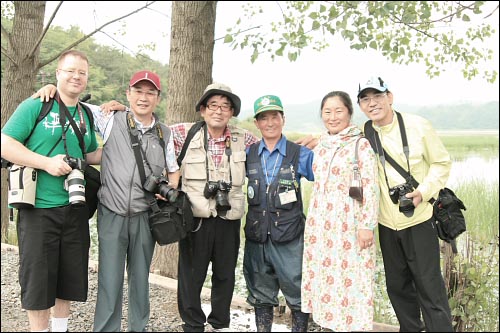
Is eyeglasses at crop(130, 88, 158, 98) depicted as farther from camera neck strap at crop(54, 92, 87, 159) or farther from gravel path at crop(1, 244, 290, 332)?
gravel path at crop(1, 244, 290, 332)

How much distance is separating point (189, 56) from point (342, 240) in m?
2.77

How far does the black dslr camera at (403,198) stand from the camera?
303 cm

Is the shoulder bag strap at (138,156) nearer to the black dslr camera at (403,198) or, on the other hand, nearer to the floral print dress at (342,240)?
the floral print dress at (342,240)

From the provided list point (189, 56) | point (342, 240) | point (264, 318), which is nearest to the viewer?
point (342, 240)

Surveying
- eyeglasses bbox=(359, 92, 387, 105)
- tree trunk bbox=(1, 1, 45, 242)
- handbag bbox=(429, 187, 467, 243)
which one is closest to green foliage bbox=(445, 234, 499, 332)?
handbag bbox=(429, 187, 467, 243)

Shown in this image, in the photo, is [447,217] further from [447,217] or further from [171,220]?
[171,220]

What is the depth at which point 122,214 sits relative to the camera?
3.07 metres

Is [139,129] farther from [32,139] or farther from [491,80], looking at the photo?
[491,80]

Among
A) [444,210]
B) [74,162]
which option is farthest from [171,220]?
[444,210]

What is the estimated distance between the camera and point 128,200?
3.08m

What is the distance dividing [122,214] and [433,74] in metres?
6.43

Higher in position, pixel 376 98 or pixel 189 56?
pixel 189 56

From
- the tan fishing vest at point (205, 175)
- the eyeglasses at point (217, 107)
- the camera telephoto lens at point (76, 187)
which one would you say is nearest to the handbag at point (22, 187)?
the camera telephoto lens at point (76, 187)

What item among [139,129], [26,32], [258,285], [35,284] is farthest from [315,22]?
A: [26,32]
